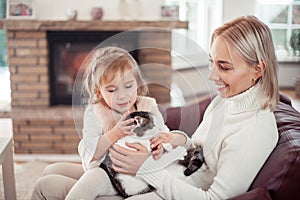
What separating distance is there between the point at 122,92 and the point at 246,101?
38 centimetres

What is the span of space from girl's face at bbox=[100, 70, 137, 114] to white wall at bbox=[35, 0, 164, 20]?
7.54 feet

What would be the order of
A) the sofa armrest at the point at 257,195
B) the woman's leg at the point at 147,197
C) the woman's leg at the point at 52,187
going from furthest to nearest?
the woman's leg at the point at 52,187 < the woman's leg at the point at 147,197 < the sofa armrest at the point at 257,195

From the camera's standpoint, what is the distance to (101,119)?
3.84 feet

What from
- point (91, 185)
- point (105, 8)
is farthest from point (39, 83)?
point (91, 185)

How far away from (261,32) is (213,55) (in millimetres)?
146

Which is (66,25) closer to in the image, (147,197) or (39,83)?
(39,83)

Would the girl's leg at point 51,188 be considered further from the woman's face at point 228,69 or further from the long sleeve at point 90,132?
the woman's face at point 228,69

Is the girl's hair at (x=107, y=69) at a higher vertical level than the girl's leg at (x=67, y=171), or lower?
higher

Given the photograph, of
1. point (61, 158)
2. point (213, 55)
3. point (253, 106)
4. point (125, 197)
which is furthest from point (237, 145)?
point (61, 158)

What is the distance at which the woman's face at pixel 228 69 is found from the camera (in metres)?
1.18

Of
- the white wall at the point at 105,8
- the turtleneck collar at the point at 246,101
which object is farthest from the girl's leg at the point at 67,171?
the white wall at the point at 105,8

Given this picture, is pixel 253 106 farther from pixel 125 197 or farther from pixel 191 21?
pixel 191 21

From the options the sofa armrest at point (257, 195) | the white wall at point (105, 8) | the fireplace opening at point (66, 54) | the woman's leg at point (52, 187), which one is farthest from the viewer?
the white wall at point (105, 8)

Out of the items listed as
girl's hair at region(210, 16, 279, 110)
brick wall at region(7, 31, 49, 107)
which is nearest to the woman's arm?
girl's hair at region(210, 16, 279, 110)
